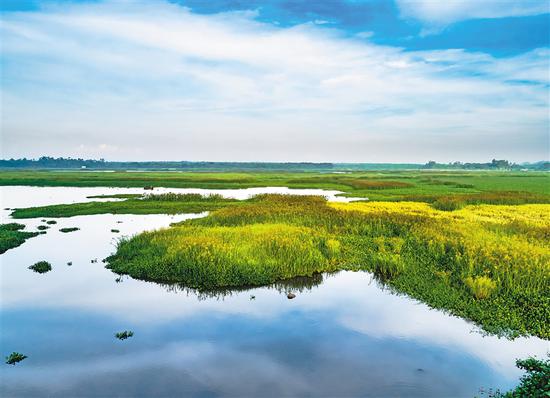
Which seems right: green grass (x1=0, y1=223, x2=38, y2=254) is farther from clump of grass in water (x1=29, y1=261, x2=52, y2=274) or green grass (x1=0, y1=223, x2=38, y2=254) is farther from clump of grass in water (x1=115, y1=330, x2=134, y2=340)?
clump of grass in water (x1=115, y1=330, x2=134, y2=340)

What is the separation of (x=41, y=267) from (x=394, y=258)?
18340mm

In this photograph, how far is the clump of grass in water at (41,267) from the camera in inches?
781

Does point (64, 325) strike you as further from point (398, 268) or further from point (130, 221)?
point (130, 221)

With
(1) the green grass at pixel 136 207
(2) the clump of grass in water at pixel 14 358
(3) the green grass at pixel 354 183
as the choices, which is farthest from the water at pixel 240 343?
(3) the green grass at pixel 354 183

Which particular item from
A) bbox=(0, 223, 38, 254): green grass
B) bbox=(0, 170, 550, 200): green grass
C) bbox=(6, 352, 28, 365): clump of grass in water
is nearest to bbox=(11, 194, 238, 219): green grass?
bbox=(0, 223, 38, 254): green grass

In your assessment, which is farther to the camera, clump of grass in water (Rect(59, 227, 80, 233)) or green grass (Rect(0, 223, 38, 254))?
clump of grass in water (Rect(59, 227, 80, 233))

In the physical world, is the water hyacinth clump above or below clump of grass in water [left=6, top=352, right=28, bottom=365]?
above

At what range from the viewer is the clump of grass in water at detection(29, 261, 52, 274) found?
19.8 meters

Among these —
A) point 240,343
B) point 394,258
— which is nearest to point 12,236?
point 240,343

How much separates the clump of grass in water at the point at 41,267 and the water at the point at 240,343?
0.91 metres

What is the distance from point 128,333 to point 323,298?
793 centimetres

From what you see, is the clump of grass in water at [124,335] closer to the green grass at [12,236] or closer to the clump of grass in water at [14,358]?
the clump of grass in water at [14,358]

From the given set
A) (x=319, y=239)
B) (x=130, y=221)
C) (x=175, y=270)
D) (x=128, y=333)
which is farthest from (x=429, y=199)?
(x=128, y=333)

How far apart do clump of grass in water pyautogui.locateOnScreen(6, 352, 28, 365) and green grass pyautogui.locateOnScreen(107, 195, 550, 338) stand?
7.31m
